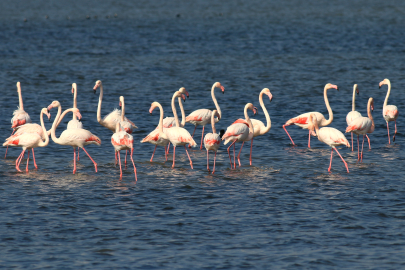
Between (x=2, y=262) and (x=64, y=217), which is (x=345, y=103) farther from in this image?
(x=2, y=262)

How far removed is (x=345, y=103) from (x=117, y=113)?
28.9 ft

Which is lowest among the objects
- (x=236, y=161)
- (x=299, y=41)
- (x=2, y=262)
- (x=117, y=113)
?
(x=2, y=262)

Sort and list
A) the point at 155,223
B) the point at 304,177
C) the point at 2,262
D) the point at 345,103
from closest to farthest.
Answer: the point at 2,262
the point at 155,223
the point at 304,177
the point at 345,103

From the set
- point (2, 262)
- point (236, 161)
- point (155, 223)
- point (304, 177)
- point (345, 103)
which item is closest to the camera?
point (2, 262)

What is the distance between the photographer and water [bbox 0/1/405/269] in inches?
340

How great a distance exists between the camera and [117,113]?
14.6 m

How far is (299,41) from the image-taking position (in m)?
35.3

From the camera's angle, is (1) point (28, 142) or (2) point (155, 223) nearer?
(2) point (155, 223)

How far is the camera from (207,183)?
39.1 ft

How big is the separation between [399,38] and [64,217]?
98.0 feet

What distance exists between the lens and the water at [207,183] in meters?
8.63

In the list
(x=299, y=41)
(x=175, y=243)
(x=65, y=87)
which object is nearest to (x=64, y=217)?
(x=175, y=243)

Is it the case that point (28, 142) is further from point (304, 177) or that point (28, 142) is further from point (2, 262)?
point (304, 177)

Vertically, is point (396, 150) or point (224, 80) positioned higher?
point (224, 80)
